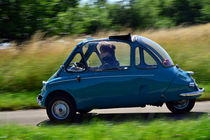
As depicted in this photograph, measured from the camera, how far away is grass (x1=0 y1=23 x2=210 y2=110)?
11791 millimetres

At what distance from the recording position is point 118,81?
25.6 feet

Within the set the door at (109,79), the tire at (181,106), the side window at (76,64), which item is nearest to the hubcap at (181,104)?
the tire at (181,106)

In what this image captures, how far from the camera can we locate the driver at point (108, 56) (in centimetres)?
793

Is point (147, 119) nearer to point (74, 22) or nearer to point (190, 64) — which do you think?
point (190, 64)

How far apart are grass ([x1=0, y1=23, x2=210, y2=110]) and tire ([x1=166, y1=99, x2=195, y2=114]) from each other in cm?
203

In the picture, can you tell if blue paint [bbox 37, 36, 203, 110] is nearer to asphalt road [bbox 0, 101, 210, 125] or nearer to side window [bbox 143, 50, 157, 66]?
side window [bbox 143, 50, 157, 66]

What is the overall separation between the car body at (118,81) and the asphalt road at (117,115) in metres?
0.34

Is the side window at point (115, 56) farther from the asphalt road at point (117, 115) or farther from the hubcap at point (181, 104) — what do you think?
the hubcap at point (181, 104)

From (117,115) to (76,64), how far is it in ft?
5.23

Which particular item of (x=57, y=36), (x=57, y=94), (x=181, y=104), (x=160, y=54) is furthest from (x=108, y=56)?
(x=57, y=36)

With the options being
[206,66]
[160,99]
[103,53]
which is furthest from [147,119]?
[206,66]

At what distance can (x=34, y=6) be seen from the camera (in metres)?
18.6

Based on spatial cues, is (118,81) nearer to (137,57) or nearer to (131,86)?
(131,86)

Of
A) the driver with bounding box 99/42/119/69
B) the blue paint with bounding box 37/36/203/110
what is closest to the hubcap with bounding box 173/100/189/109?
the blue paint with bounding box 37/36/203/110
